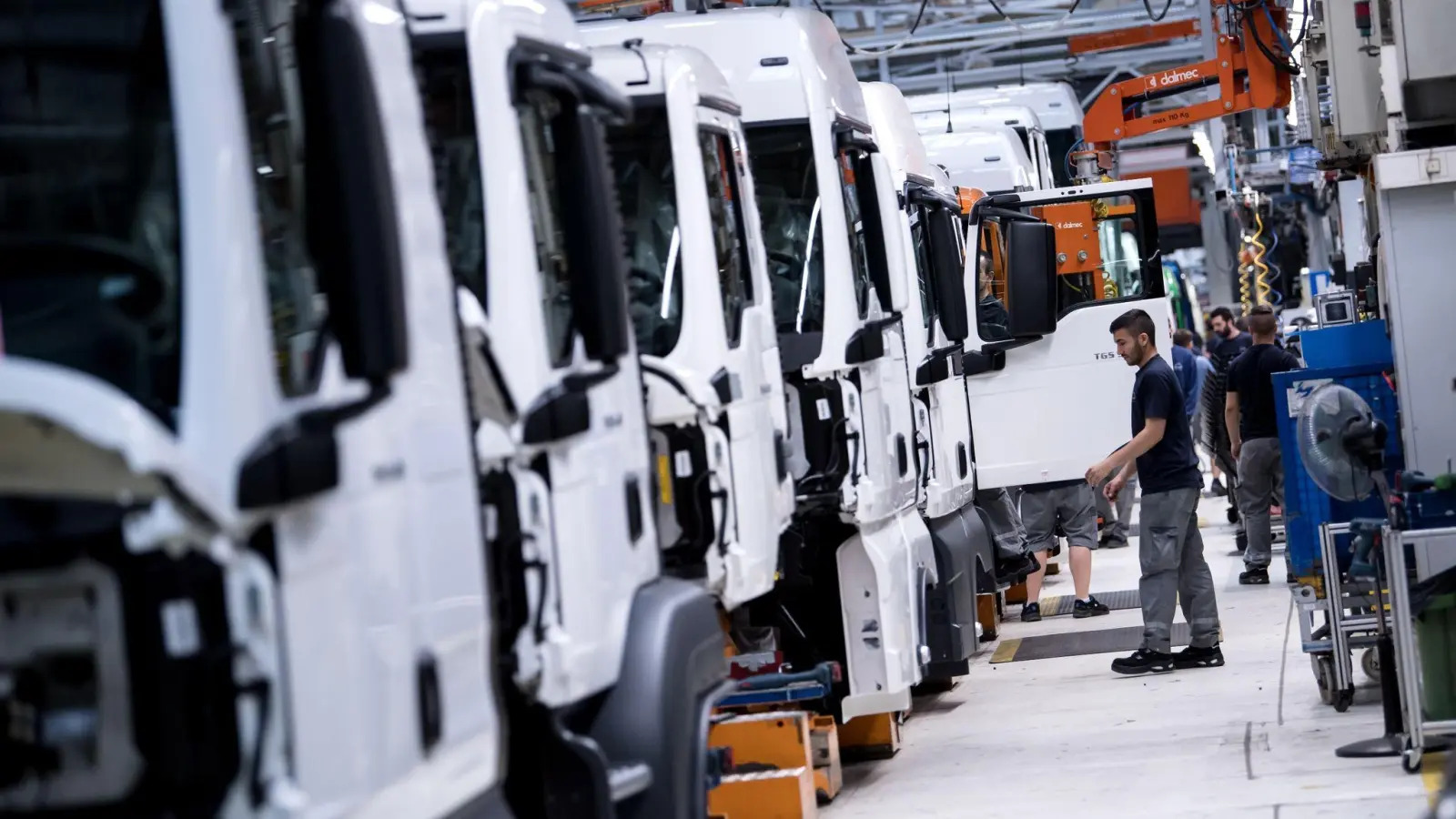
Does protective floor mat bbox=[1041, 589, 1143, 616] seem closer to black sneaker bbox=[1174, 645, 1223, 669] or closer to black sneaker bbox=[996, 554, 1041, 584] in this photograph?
black sneaker bbox=[996, 554, 1041, 584]

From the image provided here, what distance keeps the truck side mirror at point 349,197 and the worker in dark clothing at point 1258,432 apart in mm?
9756

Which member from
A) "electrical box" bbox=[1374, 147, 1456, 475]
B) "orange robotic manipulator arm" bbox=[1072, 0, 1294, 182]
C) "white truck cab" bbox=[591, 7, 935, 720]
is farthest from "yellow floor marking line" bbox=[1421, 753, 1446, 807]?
"orange robotic manipulator arm" bbox=[1072, 0, 1294, 182]

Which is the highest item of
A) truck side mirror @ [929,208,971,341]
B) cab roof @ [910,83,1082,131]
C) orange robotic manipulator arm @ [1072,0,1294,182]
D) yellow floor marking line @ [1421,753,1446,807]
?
cab roof @ [910,83,1082,131]

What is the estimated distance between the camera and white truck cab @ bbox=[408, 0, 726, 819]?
4.70 m

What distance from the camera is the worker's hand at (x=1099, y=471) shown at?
1095 cm

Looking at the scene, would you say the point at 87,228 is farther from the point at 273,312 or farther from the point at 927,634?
the point at 927,634

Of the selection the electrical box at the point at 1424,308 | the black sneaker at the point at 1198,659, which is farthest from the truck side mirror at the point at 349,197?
the black sneaker at the point at 1198,659

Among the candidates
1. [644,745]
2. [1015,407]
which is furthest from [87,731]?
[1015,407]

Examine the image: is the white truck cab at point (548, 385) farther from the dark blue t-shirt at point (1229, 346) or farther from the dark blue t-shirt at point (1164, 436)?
the dark blue t-shirt at point (1229, 346)

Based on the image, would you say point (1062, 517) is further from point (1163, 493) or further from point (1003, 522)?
point (1163, 493)

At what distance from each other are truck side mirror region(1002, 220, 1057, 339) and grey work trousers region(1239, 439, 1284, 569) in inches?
122

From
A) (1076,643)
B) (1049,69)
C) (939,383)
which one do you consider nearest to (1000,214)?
(939,383)

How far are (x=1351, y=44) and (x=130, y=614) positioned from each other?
7.18 m

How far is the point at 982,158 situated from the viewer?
52.4ft
